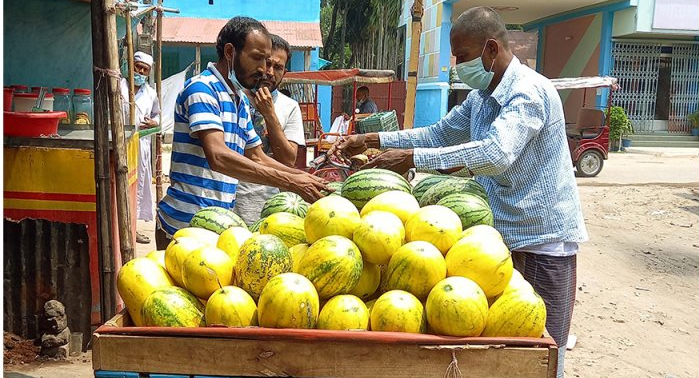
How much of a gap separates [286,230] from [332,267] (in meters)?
0.43

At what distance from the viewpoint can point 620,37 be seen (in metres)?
20.4

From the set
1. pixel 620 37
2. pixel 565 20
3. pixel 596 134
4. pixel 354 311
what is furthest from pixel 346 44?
pixel 354 311

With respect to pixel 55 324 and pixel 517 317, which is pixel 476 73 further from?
pixel 55 324

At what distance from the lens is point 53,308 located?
4316 millimetres

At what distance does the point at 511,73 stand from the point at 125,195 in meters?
2.23

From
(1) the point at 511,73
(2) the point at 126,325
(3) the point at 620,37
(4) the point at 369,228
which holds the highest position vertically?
(3) the point at 620,37

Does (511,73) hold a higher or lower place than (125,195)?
higher

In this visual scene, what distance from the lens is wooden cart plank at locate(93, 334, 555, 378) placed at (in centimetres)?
182

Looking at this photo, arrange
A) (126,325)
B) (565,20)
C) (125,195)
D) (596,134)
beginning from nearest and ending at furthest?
1. (126,325)
2. (125,195)
3. (596,134)
4. (565,20)

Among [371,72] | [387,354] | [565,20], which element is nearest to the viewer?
[387,354]

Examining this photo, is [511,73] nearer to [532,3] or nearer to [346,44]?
[532,3]

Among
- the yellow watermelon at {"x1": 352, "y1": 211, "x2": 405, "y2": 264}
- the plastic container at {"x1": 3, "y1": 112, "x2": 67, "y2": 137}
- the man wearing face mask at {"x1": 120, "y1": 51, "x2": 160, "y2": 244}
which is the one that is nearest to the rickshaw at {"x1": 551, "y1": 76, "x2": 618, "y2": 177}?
the man wearing face mask at {"x1": 120, "y1": 51, "x2": 160, "y2": 244}

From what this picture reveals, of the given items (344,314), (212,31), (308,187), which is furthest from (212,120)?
(212,31)

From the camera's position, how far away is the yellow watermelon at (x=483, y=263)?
2.02 m
